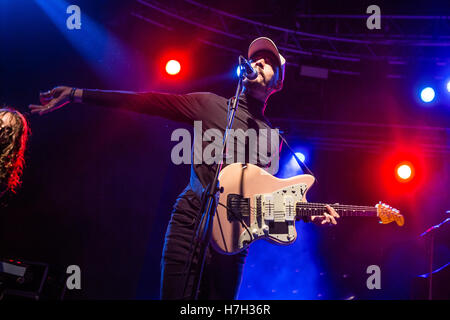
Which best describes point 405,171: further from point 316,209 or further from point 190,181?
point 190,181

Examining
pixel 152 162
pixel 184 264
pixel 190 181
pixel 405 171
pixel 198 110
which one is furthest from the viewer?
pixel 405 171

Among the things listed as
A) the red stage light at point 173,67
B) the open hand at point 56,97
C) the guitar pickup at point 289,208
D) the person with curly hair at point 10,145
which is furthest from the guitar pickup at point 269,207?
the red stage light at point 173,67

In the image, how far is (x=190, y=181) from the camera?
8.91 ft

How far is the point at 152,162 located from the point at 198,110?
3233 mm

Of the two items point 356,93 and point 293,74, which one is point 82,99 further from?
point 356,93

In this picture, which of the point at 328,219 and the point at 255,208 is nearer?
the point at 255,208

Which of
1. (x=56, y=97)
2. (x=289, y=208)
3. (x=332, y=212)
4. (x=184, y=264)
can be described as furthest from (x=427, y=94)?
(x=56, y=97)

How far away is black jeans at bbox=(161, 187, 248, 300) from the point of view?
232 cm

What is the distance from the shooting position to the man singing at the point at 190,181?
2.37 meters

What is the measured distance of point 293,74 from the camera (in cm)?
648

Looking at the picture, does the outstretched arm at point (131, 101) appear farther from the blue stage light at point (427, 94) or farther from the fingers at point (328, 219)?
the blue stage light at point (427, 94)

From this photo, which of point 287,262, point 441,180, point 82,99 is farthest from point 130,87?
point 441,180

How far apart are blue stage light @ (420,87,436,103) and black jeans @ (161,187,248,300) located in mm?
5226

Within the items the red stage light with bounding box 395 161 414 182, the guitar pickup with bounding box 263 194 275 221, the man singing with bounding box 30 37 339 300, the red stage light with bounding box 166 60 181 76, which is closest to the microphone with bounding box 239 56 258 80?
the man singing with bounding box 30 37 339 300
